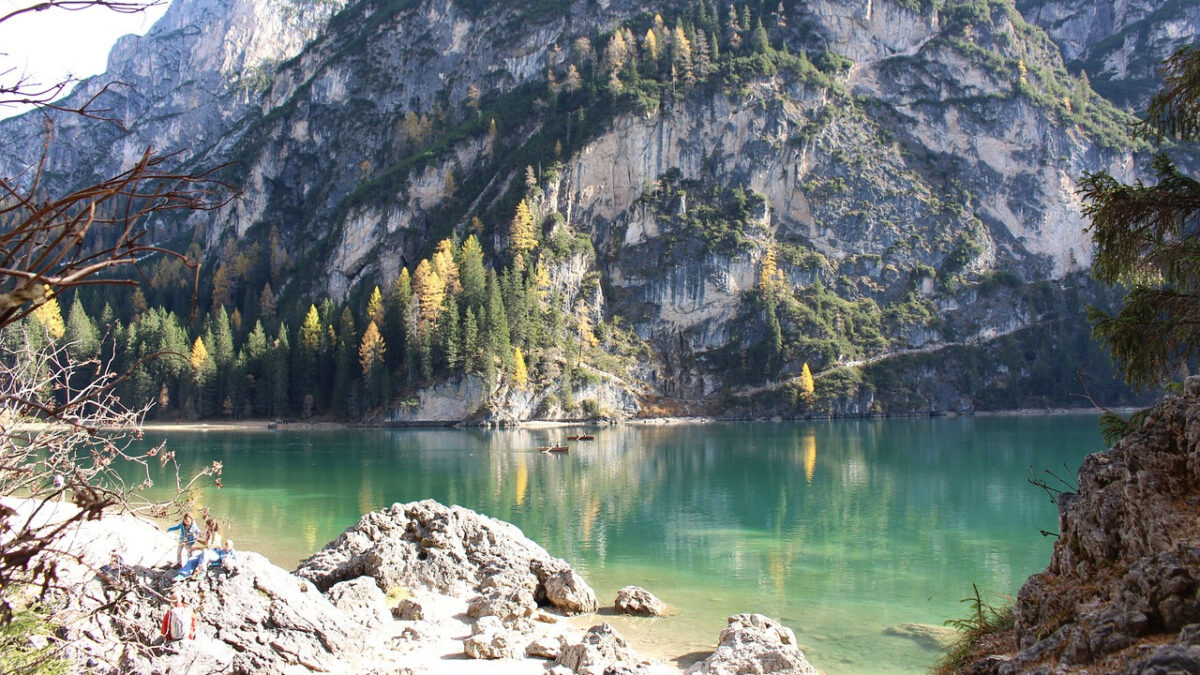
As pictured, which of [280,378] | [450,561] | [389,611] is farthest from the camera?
[280,378]

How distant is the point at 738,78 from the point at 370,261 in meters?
66.4

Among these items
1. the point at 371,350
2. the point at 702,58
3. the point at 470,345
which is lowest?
the point at 371,350

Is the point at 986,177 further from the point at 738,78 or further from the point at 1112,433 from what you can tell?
the point at 1112,433

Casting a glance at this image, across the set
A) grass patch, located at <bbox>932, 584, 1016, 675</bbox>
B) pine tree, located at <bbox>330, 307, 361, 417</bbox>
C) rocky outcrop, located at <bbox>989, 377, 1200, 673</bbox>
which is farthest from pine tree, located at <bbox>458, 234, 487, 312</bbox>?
rocky outcrop, located at <bbox>989, 377, 1200, 673</bbox>

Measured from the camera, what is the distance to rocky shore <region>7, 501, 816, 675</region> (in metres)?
10.5

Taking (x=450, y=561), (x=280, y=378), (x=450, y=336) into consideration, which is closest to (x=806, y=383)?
(x=450, y=336)

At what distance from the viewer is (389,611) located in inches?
647

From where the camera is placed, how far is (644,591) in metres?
18.8

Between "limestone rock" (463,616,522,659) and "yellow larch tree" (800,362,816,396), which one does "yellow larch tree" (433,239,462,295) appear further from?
Answer: "limestone rock" (463,616,522,659)

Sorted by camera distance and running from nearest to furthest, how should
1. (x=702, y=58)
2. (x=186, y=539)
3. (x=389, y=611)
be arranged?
(x=186, y=539), (x=389, y=611), (x=702, y=58)

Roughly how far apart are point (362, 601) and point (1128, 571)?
14108 millimetres

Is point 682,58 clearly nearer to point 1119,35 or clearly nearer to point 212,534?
point 1119,35

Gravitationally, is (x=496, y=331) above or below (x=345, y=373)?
above

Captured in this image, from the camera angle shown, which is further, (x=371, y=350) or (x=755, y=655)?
(x=371, y=350)
